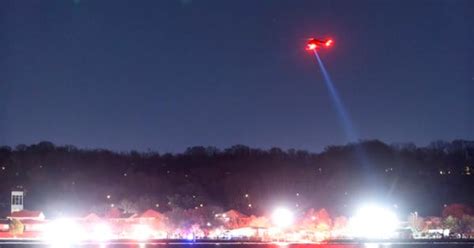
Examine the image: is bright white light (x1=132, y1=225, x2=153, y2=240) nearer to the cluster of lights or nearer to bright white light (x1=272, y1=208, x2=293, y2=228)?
the cluster of lights

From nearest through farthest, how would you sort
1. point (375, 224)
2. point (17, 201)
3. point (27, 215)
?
point (375, 224)
point (27, 215)
point (17, 201)

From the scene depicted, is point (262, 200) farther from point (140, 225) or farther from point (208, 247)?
point (208, 247)

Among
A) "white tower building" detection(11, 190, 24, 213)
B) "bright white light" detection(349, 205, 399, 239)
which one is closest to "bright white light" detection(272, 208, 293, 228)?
"bright white light" detection(349, 205, 399, 239)

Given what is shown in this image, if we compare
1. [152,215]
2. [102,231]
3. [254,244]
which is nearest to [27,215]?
[102,231]

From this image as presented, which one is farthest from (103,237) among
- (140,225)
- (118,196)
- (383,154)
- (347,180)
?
(383,154)

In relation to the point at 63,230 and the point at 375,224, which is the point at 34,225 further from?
the point at 375,224

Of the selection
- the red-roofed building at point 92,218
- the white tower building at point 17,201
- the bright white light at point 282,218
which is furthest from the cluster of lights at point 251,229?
the white tower building at point 17,201

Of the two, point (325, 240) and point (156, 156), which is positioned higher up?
point (156, 156)
